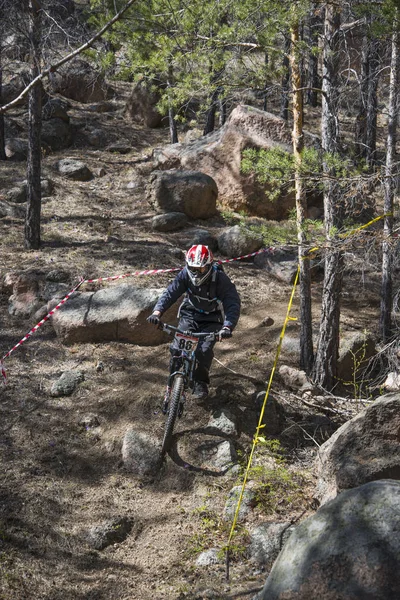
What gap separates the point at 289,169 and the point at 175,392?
9.62 ft

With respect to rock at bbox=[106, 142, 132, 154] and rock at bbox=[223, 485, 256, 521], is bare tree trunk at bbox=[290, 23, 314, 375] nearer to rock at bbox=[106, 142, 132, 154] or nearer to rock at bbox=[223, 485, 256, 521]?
rock at bbox=[223, 485, 256, 521]

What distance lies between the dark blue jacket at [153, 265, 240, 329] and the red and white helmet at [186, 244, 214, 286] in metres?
0.12

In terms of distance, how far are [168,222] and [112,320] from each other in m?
6.03

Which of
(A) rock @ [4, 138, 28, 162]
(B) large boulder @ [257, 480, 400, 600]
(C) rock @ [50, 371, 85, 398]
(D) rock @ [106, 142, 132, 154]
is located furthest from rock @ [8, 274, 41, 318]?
(D) rock @ [106, 142, 132, 154]

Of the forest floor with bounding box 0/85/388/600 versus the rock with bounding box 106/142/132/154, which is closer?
the forest floor with bounding box 0/85/388/600

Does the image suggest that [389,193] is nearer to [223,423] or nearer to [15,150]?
[223,423]

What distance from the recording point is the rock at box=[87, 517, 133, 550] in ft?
17.0

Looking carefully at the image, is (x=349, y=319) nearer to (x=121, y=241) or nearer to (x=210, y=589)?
(x=121, y=241)

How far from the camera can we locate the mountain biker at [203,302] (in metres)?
6.32

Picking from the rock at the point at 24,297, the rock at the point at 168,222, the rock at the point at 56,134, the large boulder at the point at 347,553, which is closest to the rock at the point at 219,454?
the large boulder at the point at 347,553

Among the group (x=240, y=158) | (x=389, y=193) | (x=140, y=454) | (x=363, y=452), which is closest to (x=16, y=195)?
(x=240, y=158)

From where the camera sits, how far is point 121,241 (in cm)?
1326

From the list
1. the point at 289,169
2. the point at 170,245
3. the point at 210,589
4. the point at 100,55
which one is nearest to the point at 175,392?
the point at 210,589

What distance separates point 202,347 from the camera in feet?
21.0
